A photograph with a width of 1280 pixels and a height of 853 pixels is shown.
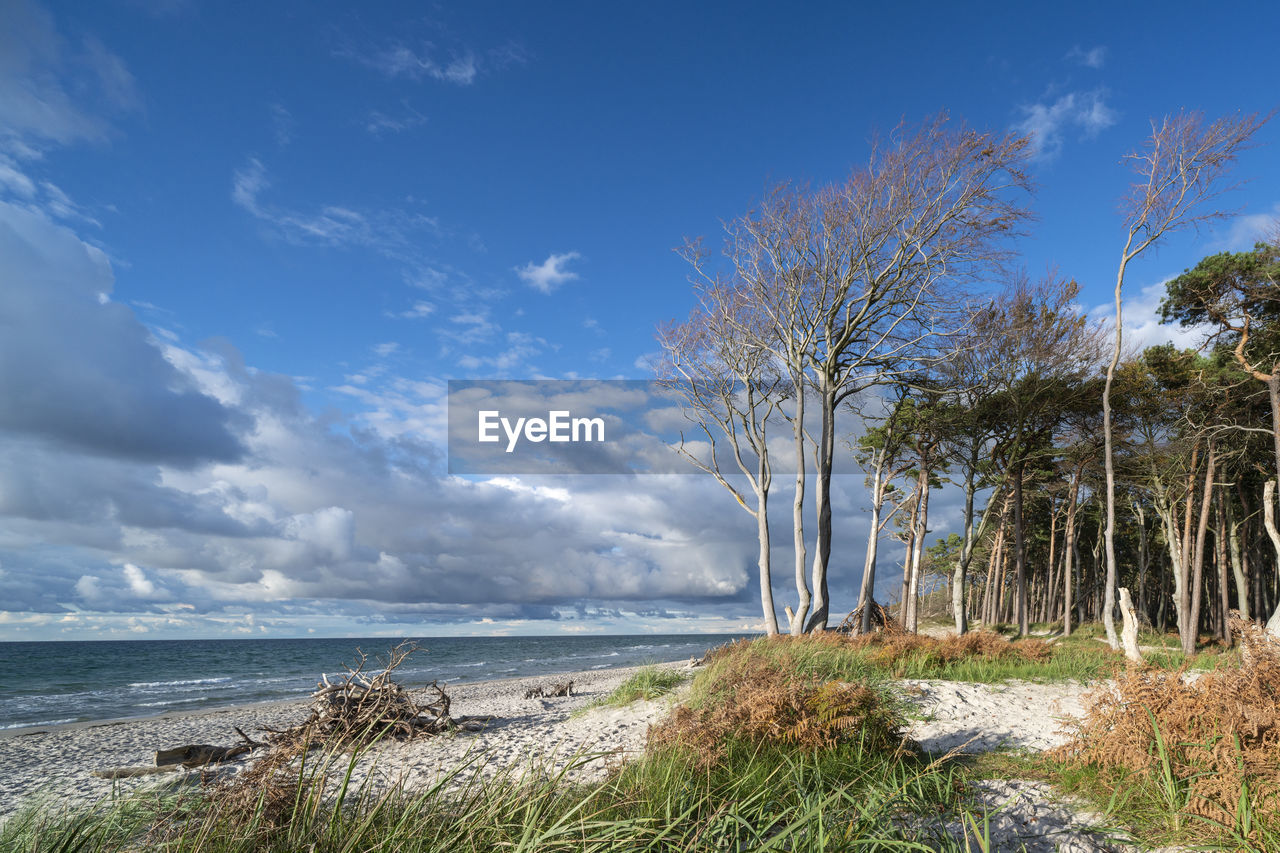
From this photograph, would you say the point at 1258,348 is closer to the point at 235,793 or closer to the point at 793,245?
the point at 793,245

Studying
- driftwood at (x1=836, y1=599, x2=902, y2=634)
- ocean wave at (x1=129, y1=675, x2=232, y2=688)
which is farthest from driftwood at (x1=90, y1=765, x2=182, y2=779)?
ocean wave at (x1=129, y1=675, x2=232, y2=688)

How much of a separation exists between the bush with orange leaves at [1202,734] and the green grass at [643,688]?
6566mm

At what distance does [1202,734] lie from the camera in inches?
182

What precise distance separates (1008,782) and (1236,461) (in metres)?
20.5

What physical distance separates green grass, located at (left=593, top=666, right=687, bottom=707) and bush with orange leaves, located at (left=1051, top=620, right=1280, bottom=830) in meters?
6.57

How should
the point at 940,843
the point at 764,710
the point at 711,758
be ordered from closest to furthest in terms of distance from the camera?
1. the point at 940,843
2. the point at 711,758
3. the point at 764,710

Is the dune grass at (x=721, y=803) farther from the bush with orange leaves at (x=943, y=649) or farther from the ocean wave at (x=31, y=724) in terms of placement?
the ocean wave at (x=31, y=724)

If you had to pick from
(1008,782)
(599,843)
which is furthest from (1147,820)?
(599,843)

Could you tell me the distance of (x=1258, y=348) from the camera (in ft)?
53.8

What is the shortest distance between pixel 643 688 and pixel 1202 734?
25.4 ft

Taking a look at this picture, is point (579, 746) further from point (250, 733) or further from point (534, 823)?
point (250, 733)

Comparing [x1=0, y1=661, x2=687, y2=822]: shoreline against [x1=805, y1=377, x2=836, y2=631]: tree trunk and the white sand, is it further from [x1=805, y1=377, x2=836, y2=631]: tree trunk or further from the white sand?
[x1=805, y1=377, x2=836, y2=631]: tree trunk

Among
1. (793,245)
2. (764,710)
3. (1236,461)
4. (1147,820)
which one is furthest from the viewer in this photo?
(1236,461)

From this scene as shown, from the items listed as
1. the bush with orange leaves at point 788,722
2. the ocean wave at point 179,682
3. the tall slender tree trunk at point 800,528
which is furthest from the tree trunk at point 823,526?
the ocean wave at point 179,682
